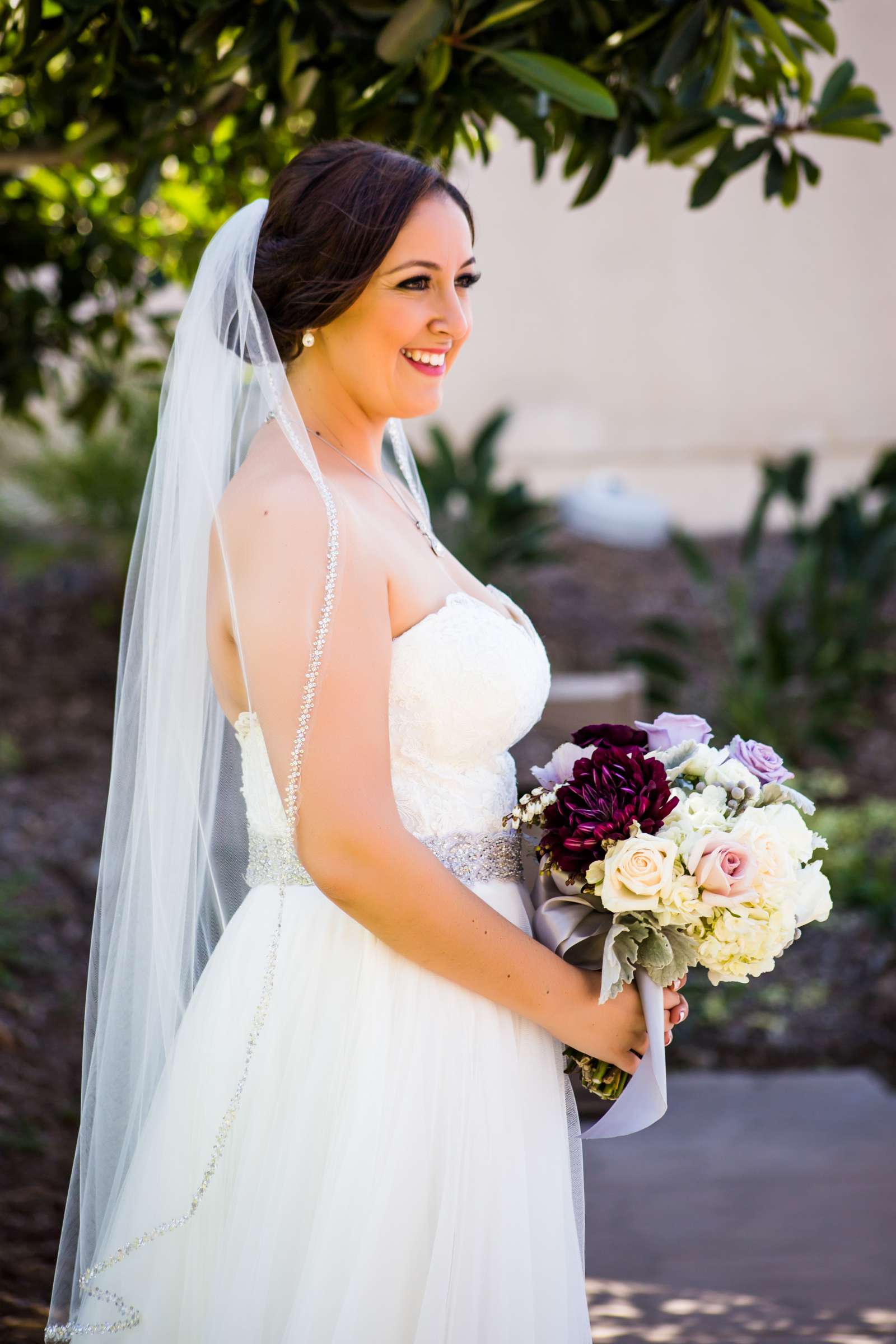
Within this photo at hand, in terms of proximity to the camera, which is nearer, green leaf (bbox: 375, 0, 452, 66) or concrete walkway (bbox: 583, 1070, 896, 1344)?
green leaf (bbox: 375, 0, 452, 66)

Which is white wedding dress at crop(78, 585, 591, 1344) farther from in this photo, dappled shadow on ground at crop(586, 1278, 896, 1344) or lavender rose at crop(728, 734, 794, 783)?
dappled shadow on ground at crop(586, 1278, 896, 1344)

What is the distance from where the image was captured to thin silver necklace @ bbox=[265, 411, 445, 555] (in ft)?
7.05

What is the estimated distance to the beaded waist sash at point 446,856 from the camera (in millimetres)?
2080

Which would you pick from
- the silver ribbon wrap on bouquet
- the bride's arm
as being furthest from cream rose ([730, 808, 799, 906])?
the bride's arm

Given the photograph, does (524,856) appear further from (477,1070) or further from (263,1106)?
(263,1106)

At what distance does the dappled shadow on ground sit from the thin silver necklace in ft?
6.78

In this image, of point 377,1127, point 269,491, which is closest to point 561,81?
point 269,491

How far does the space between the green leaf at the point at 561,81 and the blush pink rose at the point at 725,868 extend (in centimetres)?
126

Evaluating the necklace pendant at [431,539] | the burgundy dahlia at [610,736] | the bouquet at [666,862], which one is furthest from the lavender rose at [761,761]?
the necklace pendant at [431,539]

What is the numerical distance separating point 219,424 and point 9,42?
98 centimetres

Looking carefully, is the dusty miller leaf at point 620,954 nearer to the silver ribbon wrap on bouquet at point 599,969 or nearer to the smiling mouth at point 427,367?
the silver ribbon wrap on bouquet at point 599,969

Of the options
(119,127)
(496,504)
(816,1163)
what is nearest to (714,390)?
(496,504)

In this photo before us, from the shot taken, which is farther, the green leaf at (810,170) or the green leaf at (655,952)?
the green leaf at (810,170)

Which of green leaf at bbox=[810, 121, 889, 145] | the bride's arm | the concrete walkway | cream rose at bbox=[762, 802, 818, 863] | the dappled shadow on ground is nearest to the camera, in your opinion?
the bride's arm
